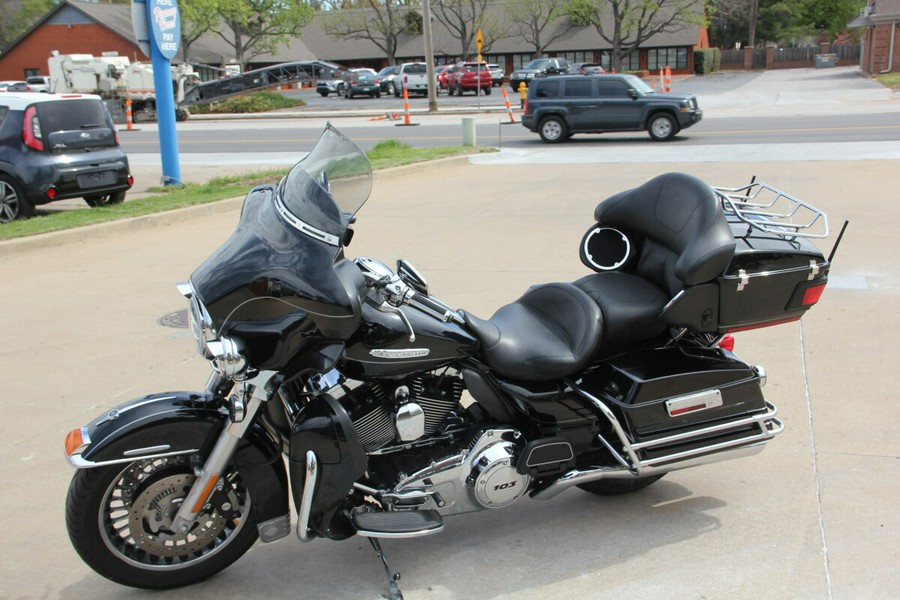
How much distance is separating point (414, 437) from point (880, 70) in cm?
5481

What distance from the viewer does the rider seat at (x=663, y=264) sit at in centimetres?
365

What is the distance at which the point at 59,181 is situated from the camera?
1156 centimetres

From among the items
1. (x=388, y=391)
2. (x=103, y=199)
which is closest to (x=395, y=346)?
(x=388, y=391)

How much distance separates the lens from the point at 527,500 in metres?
4.30

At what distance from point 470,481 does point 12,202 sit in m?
10.3

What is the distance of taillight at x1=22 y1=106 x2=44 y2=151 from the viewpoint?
11.5 meters

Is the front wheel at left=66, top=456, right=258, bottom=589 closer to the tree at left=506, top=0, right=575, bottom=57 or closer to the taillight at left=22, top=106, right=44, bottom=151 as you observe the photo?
the taillight at left=22, top=106, right=44, bottom=151

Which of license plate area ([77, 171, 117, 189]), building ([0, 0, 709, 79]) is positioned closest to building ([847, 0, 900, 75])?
building ([0, 0, 709, 79])

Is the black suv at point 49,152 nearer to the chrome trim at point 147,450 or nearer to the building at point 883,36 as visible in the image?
the chrome trim at point 147,450

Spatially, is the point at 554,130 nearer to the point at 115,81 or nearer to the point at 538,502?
the point at 538,502

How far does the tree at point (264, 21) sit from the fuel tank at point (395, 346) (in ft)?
195

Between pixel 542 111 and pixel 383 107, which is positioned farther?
pixel 383 107

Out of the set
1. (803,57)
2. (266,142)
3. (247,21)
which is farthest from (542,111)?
(803,57)

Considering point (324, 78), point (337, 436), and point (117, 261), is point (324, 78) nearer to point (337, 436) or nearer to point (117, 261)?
point (117, 261)
